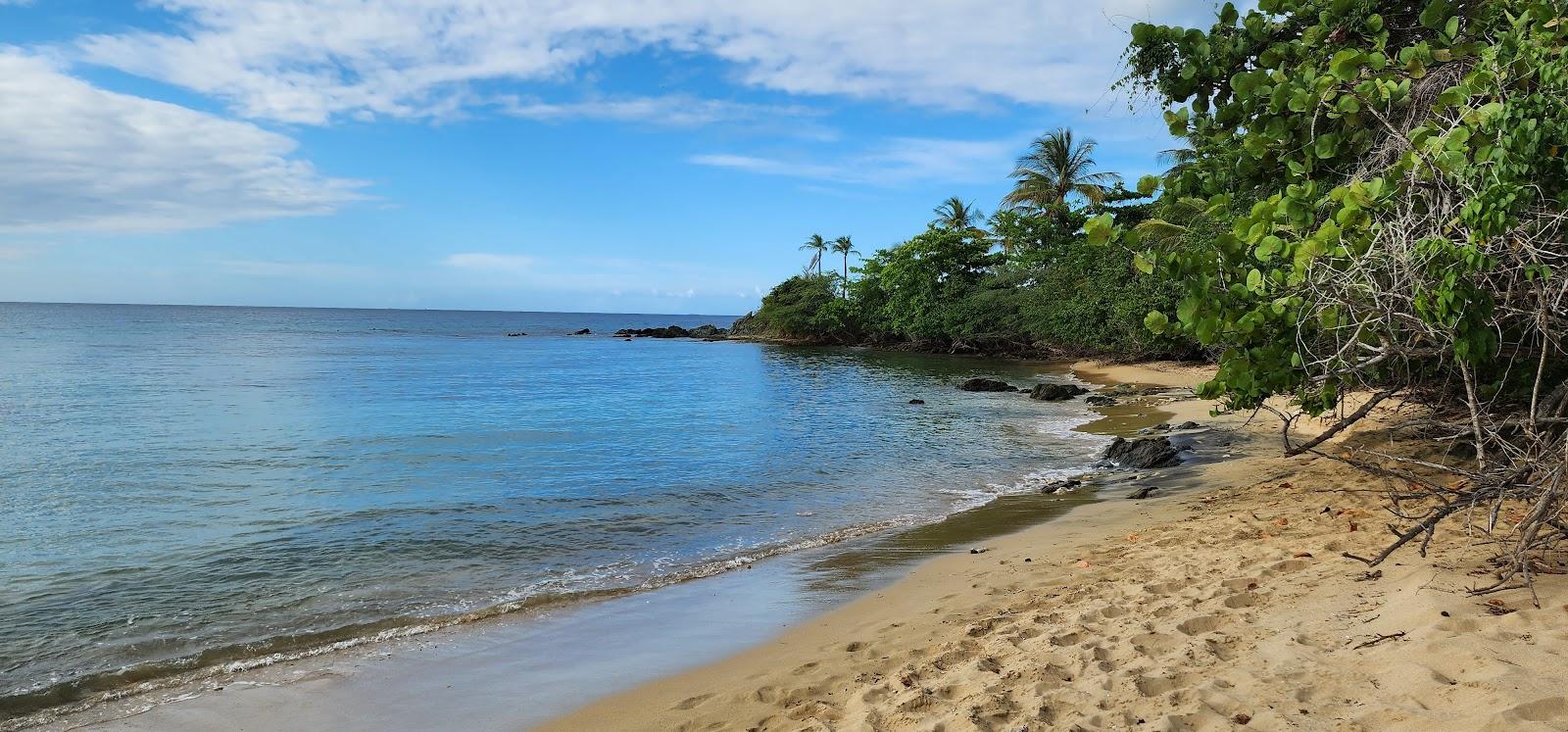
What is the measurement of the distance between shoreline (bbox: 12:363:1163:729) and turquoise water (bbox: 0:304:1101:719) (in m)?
0.12

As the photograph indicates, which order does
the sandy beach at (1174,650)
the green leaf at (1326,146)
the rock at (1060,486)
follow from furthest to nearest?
the rock at (1060,486) < the green leaf at (1326,146) < the sandy beach at (1174,650)

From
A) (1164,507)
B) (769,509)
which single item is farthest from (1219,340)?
(769,509)

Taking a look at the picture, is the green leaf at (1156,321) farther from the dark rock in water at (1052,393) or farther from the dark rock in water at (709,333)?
the dark rock in water at (709,333)

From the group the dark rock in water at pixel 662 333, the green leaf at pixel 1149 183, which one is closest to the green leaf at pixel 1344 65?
the green leaf at pixel 1149 183

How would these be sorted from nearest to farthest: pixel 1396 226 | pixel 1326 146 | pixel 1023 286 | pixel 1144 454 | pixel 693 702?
pixel 1396 226 → pixel 693 702 → pixel 1326 146 → pixel 1144 454 → pixel 1023 286

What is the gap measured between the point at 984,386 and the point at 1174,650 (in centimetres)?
2370

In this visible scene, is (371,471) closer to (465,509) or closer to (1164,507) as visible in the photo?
(465,509)

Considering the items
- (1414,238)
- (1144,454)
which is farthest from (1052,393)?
(1414,238)

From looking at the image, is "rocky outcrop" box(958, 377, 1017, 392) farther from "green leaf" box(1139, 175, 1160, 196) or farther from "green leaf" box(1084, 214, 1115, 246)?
"green leaf" box(1084, 214, 1115, 246)

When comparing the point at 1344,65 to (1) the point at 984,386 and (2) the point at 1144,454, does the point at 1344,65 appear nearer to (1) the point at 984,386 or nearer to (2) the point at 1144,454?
(2) the point at 1144,454

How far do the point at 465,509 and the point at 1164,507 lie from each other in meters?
8.39

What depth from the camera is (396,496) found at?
37.2ft

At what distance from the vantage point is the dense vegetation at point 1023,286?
3438 cm

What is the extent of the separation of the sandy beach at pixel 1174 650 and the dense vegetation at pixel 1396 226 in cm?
45
